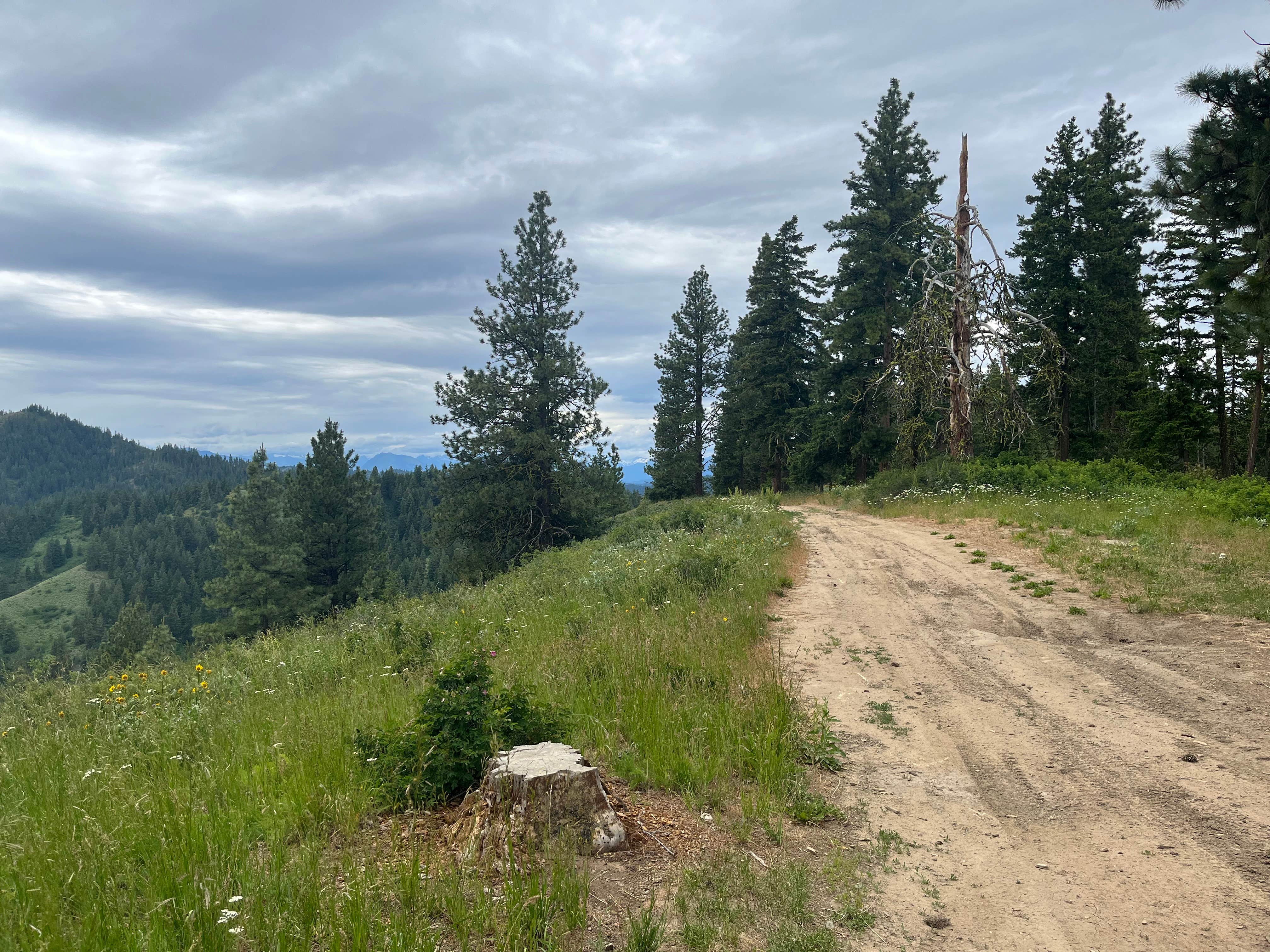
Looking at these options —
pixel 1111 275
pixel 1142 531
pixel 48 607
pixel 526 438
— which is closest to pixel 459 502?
pixel 526 438

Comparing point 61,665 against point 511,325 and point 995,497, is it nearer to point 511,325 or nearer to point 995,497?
point 995,497

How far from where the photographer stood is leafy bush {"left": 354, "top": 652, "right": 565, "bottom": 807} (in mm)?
4113

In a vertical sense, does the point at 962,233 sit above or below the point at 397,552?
above

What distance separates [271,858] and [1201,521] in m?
15.2

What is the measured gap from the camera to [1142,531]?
12227 mm

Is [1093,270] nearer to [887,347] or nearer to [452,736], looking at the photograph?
[887,347]

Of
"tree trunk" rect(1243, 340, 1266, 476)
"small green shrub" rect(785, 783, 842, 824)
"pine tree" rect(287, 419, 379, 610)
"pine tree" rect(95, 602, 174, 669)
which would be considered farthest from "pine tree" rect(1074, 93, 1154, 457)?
"pine tree" rect(95, 602, 174, 669)

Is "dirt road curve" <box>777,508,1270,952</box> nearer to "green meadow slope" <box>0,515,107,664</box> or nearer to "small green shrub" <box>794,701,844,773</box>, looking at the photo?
"small green shrub" <box>794,701,844,773</box>

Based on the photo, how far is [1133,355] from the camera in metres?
36.3

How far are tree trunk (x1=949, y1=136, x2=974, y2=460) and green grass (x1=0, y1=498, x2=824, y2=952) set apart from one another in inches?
626

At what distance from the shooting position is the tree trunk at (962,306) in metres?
22.1

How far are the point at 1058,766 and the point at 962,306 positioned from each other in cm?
2047

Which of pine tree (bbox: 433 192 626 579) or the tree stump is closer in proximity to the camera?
the tree stump

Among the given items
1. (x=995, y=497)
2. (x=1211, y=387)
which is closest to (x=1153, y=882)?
(x=995, y=497)
